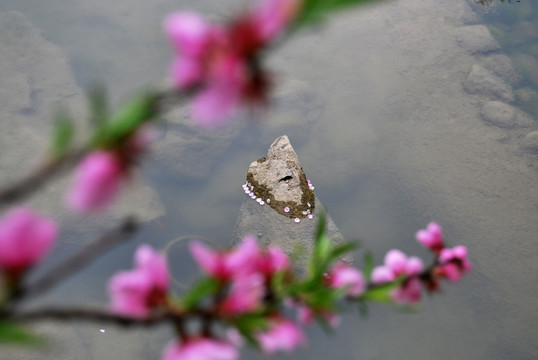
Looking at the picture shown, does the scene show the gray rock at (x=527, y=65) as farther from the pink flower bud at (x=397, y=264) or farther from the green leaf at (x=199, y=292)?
the green leaf at (x=199, y=292)

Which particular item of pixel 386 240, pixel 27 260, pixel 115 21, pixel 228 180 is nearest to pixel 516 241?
pixel 386 240

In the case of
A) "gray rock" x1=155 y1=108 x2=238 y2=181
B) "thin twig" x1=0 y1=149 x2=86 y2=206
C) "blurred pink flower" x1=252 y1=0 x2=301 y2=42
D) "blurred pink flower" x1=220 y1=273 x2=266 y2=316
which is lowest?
"gray rock" x1=155 y1=108 x2=238 y2=181

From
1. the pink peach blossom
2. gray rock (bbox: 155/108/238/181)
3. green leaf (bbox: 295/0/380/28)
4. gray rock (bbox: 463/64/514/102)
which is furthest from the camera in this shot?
gray rock (bbox: 463/64/514/102)

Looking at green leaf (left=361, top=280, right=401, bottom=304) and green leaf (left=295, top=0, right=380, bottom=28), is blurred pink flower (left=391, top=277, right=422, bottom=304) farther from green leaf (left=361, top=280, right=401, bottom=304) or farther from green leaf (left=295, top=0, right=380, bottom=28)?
green leaf (left=295, top=0, right=380, bottom=28)

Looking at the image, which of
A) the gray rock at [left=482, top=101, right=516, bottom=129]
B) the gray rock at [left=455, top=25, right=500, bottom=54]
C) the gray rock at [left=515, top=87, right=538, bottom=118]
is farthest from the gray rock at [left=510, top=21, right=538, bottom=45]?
the gray rock at [left=482, top=101, right=516, bottom=129]

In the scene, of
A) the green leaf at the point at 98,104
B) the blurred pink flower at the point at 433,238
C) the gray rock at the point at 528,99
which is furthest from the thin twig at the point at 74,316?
the gray rock at the point at 528,99

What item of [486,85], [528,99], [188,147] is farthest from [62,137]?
[528,99]
